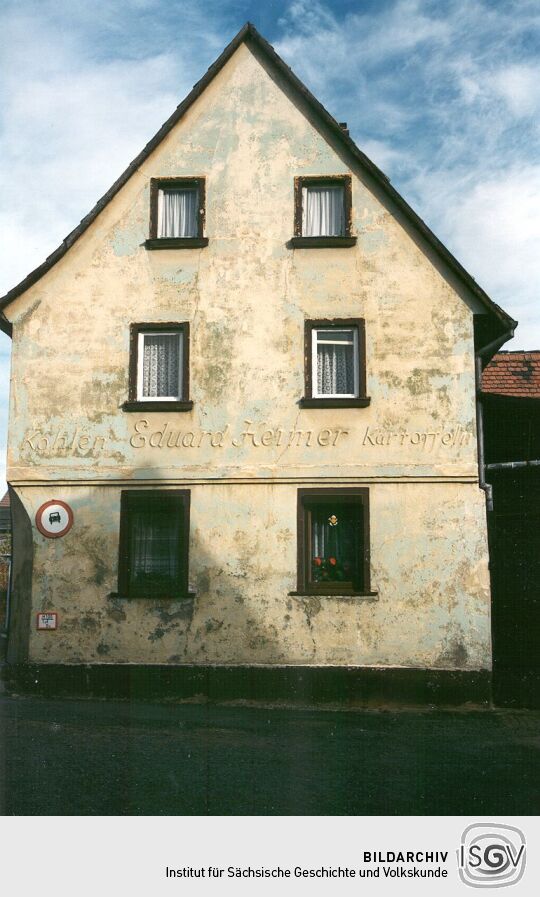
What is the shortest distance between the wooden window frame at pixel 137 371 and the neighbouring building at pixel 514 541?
4936mm

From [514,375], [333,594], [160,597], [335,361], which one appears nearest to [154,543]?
[160,597]

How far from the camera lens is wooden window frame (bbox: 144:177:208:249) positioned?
1428cm

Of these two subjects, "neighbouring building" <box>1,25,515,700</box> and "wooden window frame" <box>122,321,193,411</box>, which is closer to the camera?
"neighbouring building" <box>1,25,515,700</box>

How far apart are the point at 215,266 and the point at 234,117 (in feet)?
8.29

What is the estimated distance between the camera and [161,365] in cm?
1430

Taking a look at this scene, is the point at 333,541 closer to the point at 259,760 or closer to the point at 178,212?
the point at 259,760

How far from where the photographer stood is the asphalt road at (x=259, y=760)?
7.52m

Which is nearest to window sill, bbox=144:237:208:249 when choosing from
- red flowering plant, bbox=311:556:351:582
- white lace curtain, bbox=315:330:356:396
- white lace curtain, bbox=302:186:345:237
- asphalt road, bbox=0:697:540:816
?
white lace curtain, bbox=302:186:345:237

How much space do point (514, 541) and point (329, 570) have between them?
3124 mm

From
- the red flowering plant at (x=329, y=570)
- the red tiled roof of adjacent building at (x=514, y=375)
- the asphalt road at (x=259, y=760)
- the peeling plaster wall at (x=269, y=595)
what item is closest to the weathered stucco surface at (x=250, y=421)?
the peeling plaster wall at (x=269, y=595)

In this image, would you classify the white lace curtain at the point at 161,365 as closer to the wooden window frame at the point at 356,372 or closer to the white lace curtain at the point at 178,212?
the white lace curtain at the point at 178,212
